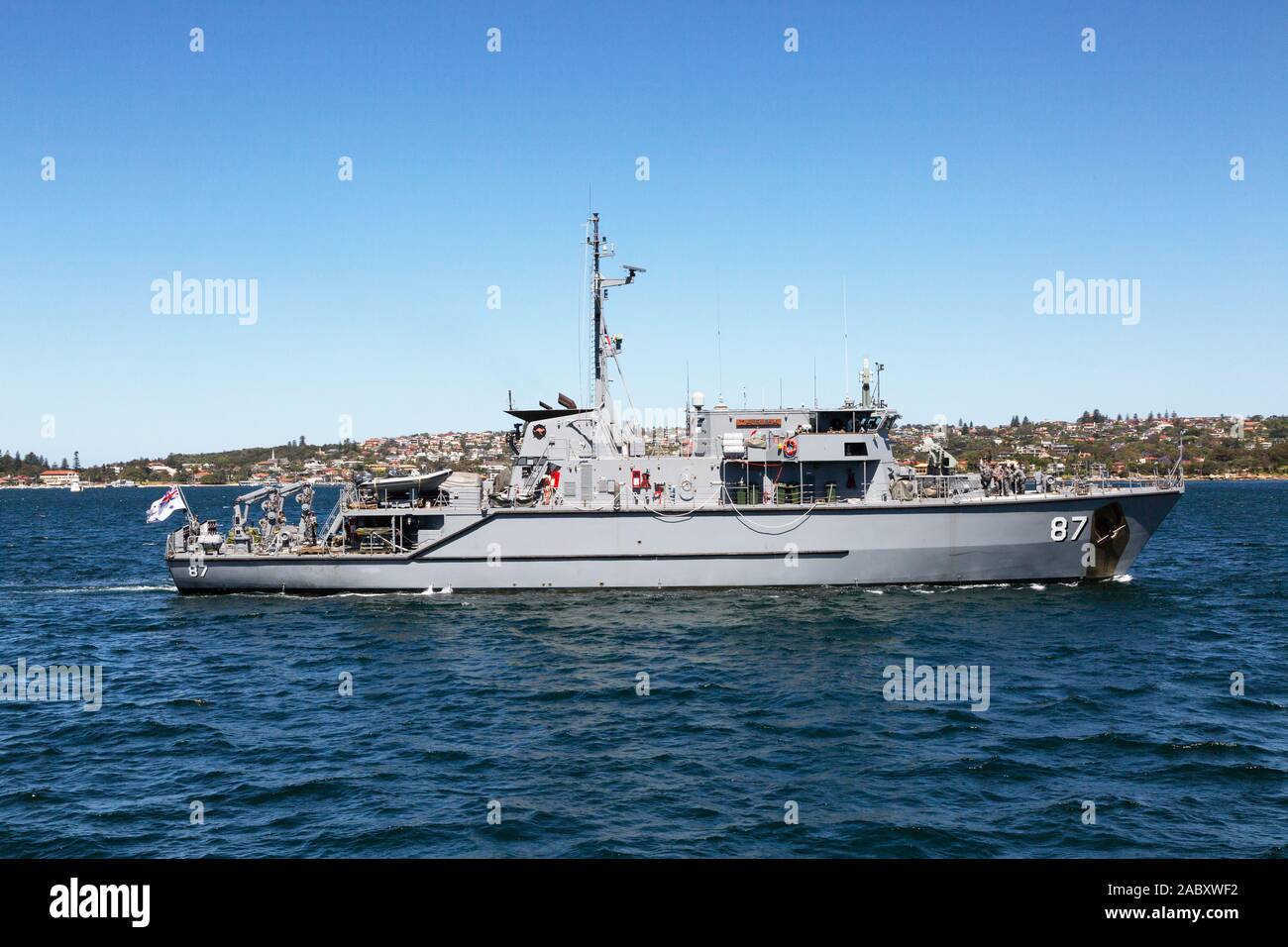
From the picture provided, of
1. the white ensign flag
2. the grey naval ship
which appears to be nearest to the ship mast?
the grey naval ship

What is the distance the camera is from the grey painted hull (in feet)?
88.2

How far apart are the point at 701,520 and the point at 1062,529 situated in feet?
37.8

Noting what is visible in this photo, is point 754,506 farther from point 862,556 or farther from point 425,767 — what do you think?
point 425,767

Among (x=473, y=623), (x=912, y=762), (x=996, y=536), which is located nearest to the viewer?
(x=912, y=762)

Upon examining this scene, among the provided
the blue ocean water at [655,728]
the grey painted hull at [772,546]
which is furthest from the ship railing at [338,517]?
the blue ocean water at [655,728]

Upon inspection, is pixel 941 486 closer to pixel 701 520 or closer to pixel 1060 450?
pixel 701 520

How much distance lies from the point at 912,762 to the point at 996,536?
576 inches

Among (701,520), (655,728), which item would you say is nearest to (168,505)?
(701,520)

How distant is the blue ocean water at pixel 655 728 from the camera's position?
11961 millimetres

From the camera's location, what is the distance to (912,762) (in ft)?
47.1

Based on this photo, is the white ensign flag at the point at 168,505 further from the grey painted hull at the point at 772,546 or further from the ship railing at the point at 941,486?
the ship railing at the point at 941,486

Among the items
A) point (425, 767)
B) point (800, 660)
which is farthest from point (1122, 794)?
point (425, 767)

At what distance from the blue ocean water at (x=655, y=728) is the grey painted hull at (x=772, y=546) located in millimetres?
818

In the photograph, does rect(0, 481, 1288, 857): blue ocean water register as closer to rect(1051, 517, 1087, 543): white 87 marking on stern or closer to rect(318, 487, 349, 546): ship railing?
rect(1051, 517, 1087, 543): white 87 marking on stern
